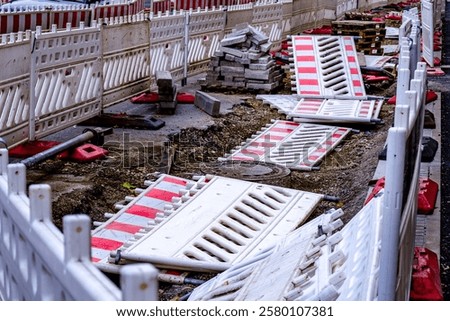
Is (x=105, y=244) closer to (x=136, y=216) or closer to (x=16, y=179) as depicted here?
(x=136, y=216)

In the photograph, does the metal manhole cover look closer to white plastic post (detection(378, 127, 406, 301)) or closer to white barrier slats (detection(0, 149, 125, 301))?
white barrier slats (detection(0, 149, 125, 301))

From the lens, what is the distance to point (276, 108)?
45.3 ft

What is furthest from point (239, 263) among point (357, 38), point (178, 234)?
point (357, 38)

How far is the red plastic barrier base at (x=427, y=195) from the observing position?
25.0 ft

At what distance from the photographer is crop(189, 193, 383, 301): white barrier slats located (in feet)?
12.9

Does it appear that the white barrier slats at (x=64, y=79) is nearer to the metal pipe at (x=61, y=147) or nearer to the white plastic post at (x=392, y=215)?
the metal pipe at (x=61, y=147)

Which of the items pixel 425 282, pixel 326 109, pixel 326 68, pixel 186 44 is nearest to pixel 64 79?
pixel 326 109

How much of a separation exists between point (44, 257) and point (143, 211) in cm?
494

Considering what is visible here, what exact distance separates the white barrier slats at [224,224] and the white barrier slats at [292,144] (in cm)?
158

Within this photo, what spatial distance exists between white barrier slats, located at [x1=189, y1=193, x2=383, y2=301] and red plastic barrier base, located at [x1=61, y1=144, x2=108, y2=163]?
12.4 ft

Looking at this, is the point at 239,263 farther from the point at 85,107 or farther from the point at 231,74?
the point at 231,74

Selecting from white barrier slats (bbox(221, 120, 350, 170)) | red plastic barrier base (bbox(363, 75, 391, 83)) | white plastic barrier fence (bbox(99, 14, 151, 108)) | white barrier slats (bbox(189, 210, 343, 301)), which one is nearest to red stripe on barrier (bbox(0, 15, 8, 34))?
white plastic barrier fence (bbox(99, 14, 151, 108))

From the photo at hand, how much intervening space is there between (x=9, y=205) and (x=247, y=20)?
16.5 meters

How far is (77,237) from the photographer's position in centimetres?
253
